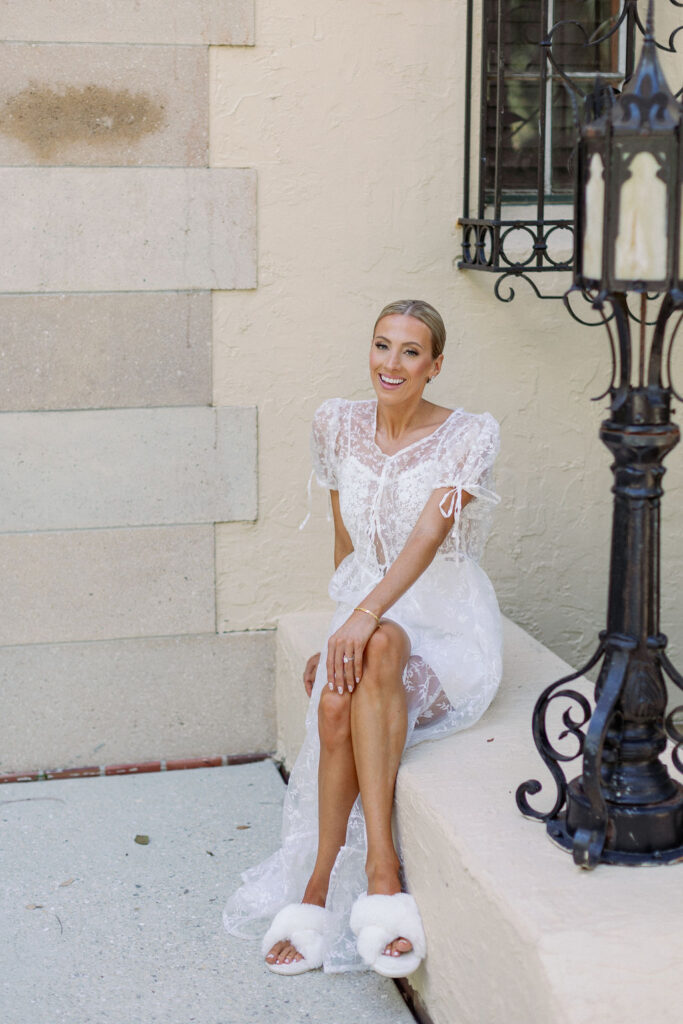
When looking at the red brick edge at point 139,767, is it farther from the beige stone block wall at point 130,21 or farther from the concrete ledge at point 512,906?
the beige stone block wall at point 130,21

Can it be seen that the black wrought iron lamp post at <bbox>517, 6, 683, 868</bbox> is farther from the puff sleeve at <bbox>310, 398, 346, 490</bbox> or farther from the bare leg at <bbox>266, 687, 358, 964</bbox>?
the puff sleeve at <bbox>310, 398, 346, 490</bbox>

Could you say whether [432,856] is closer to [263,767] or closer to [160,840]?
[160,840]

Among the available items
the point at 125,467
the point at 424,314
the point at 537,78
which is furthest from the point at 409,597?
the point at 537,78

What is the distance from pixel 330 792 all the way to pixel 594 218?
1.47 meters

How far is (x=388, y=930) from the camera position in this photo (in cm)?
274

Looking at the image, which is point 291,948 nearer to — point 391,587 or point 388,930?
point 388,930

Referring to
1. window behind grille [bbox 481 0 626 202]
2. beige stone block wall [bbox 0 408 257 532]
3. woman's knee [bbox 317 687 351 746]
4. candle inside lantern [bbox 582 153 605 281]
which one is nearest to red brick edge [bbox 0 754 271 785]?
beige stone block wall [bbox 0 408 257 532]

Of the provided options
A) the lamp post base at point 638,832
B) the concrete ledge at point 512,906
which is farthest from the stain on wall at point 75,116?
the lamp post base at point 638,832

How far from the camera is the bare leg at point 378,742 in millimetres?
2848

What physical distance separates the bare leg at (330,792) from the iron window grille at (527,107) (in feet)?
5.32

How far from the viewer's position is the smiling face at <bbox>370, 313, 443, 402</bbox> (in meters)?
3.18

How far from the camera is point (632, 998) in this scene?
6.79ft

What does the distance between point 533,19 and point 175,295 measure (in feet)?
4.95

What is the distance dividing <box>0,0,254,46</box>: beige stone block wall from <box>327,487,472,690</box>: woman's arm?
1712 millimetres
